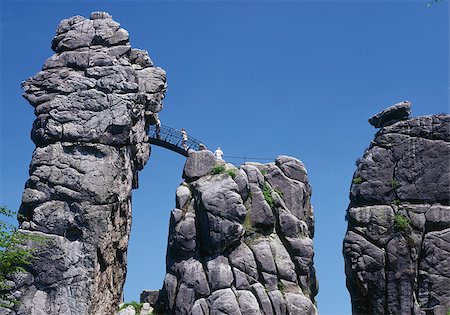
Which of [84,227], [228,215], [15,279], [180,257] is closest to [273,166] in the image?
[228,215]

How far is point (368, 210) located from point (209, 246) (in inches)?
384

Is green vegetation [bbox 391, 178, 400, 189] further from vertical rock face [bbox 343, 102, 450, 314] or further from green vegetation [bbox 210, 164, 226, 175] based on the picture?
green vegetation [bbox 210, 164, 226, 175]

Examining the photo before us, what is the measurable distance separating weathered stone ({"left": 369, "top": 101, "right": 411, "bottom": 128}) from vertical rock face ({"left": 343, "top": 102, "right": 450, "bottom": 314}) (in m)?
0.06

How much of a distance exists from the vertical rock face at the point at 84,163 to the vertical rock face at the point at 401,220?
1406 centimetres

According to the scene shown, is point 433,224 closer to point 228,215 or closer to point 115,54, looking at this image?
point 228,215

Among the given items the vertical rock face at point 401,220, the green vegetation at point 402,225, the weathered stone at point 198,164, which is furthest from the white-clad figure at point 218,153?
the green vegetation at point 402,225

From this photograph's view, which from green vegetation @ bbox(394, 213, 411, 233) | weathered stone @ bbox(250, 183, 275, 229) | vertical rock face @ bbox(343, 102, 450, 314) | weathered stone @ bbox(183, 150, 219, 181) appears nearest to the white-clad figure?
weathered stone @ bbox(183, 150, 219, 181)

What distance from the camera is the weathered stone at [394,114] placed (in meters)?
47.5

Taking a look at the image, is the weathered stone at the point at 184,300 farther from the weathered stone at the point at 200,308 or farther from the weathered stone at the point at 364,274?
the weathered stone at the point at 364,274

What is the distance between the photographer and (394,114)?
156ft

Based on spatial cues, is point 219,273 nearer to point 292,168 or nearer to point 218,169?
point 218,169

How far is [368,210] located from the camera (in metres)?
45.4

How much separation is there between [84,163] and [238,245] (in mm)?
10492

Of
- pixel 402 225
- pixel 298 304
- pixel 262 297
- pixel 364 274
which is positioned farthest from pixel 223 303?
pixel 402 225
